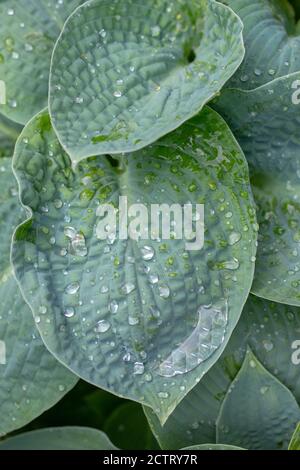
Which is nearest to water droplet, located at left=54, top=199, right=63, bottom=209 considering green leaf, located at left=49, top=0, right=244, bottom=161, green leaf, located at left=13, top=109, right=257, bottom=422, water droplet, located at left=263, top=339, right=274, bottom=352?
green leaf, located at left=13, top=109, right=257, bottom=422

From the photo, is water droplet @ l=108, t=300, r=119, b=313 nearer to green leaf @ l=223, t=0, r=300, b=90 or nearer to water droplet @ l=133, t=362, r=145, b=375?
water droplet @ l=133, t=362, r=145, b=375

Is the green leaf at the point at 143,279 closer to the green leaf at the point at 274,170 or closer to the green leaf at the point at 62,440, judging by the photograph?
the green leaf at the point at 274,170

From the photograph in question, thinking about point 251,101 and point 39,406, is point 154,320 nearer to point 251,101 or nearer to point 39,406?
point 39,406

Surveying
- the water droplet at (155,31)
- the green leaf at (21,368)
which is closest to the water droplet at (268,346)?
the green leaf at (21,368)

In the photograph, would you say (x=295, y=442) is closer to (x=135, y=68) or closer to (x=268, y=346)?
(x=268, y=346)

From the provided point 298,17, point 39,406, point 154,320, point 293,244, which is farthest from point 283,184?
point 39,406

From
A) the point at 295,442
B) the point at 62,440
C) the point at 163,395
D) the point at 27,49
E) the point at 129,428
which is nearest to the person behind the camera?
the point at 163,395

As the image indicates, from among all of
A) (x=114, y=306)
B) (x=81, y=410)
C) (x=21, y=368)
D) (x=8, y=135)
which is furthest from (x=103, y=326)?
(x=81, y=410)
